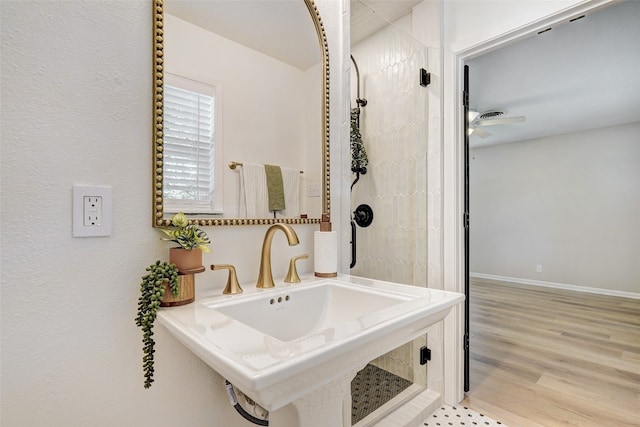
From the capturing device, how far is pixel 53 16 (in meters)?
0.78

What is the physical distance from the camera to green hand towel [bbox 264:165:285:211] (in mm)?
1229

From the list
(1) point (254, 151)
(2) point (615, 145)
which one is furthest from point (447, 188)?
(2) point (615, 145)

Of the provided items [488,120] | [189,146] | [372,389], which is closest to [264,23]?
[189,146]

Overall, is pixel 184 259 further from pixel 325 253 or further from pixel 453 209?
pixel 453 209

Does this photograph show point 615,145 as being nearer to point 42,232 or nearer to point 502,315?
point 502,315

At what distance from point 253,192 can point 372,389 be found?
1.38 m

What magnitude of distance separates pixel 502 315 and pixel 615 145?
3.17m

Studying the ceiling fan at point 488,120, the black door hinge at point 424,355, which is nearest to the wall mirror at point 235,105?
the black door hinge at point 424,355

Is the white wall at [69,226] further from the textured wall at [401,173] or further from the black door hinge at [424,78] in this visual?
the black door hinge at [424,78]

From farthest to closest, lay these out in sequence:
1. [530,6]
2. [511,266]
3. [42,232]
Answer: [511,266]
[530,6]
[42,232]

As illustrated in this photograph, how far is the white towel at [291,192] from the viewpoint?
1.29 metres

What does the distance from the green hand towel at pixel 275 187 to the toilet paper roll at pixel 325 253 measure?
7.5 inches

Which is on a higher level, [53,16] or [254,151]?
[53,16]

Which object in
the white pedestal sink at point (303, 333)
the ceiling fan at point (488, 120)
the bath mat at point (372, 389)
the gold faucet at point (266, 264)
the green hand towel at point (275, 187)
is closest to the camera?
the white pedestal sink at point (303, 333)
